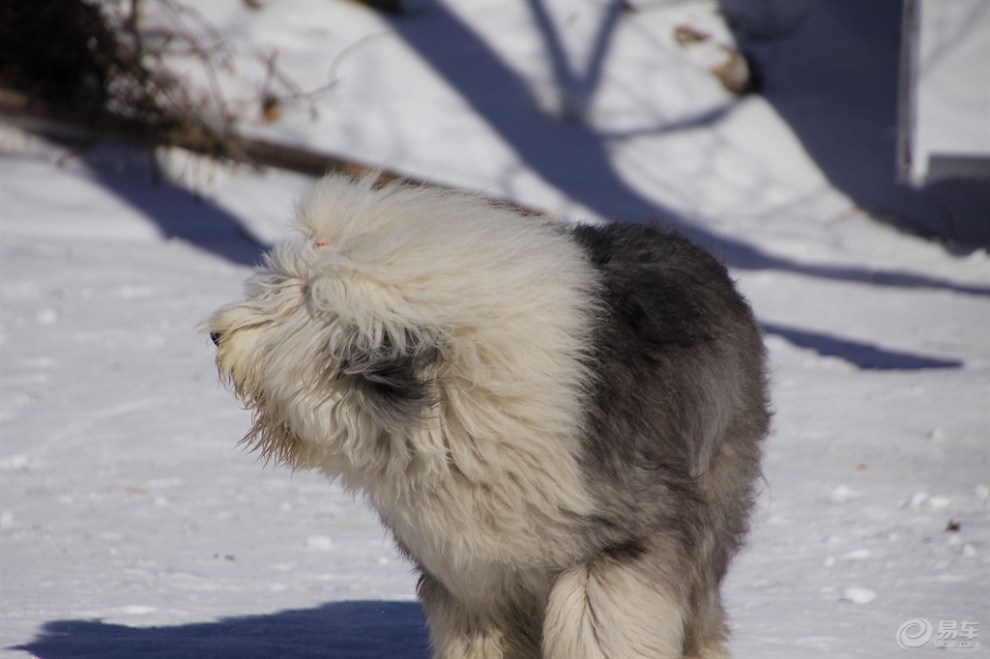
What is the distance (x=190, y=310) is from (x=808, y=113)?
21.8 feet

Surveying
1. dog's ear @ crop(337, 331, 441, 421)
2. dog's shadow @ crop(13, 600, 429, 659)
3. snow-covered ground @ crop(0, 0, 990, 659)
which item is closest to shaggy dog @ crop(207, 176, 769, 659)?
dog's ear @ crop(337, 331, 441, 421)

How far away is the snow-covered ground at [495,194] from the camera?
4602 mm

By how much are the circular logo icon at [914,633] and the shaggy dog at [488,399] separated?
4.07 ft

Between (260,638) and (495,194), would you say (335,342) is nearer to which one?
(260,638)

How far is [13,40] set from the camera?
989 cm

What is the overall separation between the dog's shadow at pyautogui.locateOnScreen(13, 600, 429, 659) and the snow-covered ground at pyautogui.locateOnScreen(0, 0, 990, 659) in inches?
0.6

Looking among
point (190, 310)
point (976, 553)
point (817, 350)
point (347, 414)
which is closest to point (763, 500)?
point (976, 553)

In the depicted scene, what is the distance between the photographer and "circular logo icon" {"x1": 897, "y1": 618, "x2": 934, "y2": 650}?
13.7ft

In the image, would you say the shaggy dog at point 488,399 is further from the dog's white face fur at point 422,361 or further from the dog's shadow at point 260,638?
the dog's shadow at point 260,638

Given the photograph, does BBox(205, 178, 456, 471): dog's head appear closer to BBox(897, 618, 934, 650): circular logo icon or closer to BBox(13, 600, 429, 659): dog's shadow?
BBox(13, 600, 429, 659): dog's shadow

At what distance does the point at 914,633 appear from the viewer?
13.9 feet

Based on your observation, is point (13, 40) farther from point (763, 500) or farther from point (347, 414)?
point (347, 414)

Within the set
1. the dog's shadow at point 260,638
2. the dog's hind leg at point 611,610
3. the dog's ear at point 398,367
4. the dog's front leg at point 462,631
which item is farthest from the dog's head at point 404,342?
the dog's shadow at point 260,638

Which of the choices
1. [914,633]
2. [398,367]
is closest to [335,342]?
[398,367]
